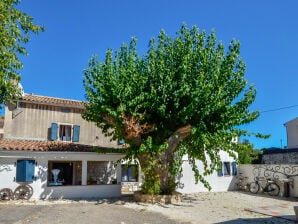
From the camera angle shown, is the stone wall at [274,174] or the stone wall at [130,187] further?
the stone wall at [130,187]

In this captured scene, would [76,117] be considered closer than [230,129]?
No

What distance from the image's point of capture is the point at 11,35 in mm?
11414

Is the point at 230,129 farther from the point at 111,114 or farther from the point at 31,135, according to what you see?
the point at 31,135

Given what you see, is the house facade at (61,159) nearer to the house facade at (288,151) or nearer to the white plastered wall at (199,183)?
the white plastered wall at (199,183)

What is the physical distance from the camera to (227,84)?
15078 millimetres

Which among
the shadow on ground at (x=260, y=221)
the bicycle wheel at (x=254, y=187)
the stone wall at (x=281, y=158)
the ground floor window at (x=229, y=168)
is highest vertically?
the stone wall at (x=281, y=158)

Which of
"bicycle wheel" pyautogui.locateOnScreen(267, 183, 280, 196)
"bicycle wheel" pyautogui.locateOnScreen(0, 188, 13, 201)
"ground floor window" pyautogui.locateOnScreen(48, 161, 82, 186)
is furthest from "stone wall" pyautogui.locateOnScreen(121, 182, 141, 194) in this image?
"bicycle wheel" pyautogui.locateOnScreen(267, 183, 280, 196)

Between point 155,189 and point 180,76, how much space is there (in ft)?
19.5

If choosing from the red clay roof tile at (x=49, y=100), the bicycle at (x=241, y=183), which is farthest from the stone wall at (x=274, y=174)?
the red clay roof tile at (x=49, y=100)

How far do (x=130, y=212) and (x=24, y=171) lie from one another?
6.79 metres

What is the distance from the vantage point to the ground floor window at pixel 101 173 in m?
19.6

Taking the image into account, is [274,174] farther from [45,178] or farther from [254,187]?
[45,178]

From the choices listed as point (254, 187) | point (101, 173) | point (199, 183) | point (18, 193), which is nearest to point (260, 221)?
point (254, 187)

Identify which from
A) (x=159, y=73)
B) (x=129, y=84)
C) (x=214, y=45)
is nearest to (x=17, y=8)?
(x=129, y=84)
